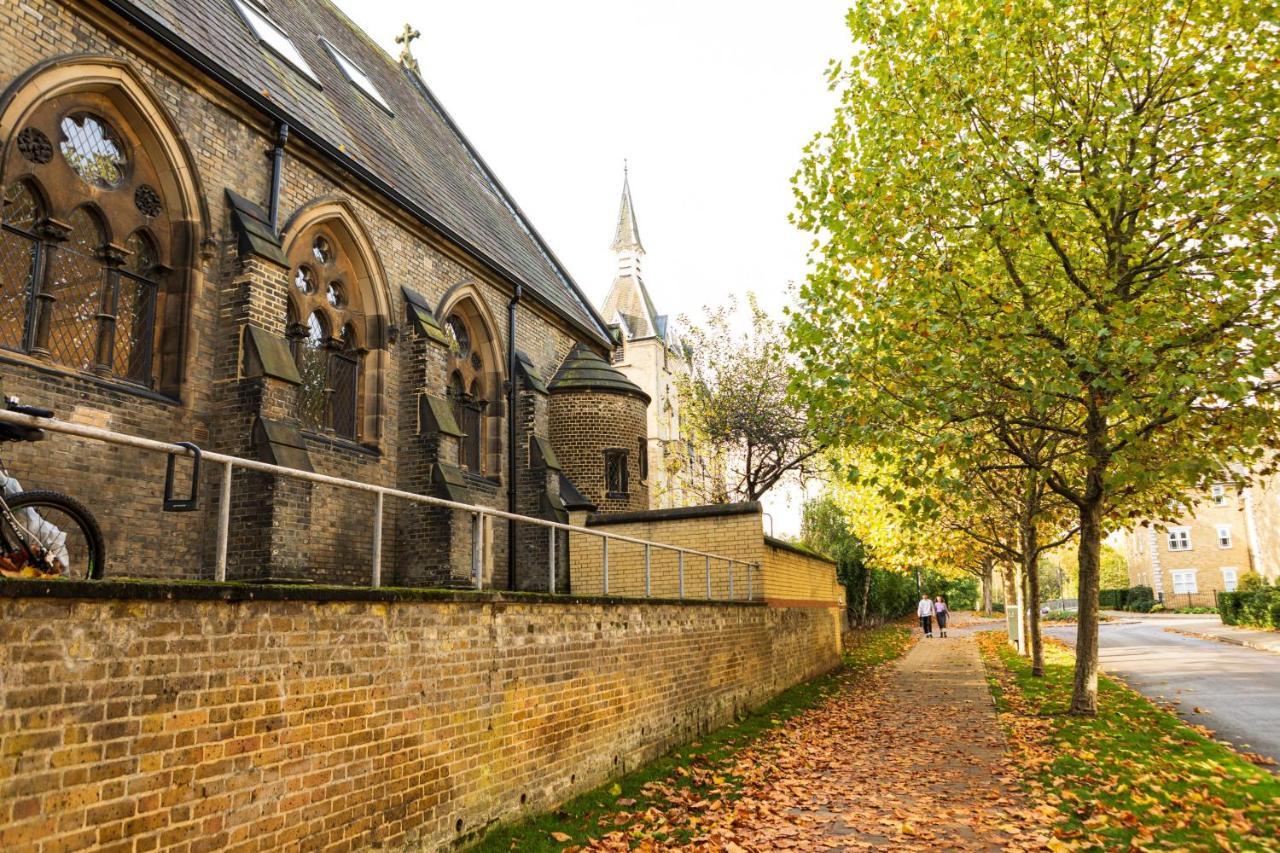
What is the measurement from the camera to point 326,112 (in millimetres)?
14711

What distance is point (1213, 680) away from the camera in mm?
17047

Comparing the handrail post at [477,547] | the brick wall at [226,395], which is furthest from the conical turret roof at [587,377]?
the handrail post at [477,547]

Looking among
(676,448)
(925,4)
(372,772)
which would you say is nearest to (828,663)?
(676,448)

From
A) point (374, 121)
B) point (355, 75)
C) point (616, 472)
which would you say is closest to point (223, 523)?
point (374, 121)

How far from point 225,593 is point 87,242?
6870 mm

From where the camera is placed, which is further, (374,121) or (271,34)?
(374,121)

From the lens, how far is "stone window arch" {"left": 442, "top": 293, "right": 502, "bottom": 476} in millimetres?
17203

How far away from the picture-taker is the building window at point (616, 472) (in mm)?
20469

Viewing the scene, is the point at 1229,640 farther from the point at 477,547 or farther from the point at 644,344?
the point at 644,344

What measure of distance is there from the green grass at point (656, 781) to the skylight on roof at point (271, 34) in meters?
12.7

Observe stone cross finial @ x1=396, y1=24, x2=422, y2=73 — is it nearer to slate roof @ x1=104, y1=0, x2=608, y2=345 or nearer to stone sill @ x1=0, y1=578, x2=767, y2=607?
slate roof @ x1=104, y1=0, x2=608, y2=345

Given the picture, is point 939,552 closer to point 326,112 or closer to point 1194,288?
point 1194,288

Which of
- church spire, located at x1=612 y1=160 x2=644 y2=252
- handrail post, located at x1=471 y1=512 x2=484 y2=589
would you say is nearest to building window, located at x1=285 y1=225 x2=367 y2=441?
handrail post, located at x1=471 y1=512 x2=484 y2=589

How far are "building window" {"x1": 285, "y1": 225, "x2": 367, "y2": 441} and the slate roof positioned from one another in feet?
4.70
